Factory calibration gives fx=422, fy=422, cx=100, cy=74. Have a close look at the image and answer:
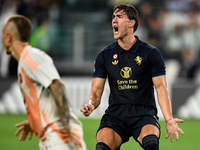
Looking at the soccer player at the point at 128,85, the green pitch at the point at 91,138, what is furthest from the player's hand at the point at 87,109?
the green pitch at the point at 91,138

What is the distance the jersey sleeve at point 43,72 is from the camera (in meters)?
3.98

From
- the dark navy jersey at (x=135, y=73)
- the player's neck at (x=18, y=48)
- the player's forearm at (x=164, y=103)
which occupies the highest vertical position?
the player's neck at (x=18, y=48)

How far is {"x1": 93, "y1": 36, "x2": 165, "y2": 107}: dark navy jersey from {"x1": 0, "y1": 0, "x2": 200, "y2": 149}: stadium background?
26.5 ft

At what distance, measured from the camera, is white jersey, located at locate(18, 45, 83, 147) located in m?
4.06

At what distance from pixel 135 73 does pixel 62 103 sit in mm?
1436

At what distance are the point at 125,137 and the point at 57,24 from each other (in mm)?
11244

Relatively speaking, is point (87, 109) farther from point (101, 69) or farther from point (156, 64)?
point (156, 64)

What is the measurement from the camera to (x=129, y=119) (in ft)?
16.5

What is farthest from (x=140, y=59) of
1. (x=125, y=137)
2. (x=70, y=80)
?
(x=70, y=80)

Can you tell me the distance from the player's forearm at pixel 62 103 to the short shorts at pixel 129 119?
112 cm

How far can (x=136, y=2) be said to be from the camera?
16109 millimetres

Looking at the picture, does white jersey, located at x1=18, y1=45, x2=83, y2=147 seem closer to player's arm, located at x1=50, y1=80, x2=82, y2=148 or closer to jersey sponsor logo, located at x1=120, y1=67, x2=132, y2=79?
player's arm, located at x1=50, y1=80, x2=82, y2=148

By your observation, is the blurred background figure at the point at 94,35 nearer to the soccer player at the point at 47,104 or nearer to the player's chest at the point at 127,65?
the player's chest at the point at 127,65

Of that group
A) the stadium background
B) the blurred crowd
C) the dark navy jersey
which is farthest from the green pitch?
the dark navy jersey
